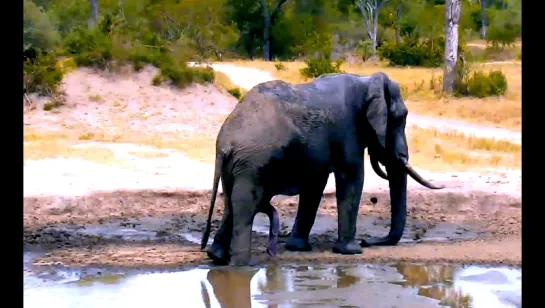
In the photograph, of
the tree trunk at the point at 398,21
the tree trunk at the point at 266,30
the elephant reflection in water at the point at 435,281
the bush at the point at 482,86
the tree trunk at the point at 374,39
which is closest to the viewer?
the elephant reflection in water at the point at 435,281

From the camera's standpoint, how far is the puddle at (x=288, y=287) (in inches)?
275

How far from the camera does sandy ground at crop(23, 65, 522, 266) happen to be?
345 inches

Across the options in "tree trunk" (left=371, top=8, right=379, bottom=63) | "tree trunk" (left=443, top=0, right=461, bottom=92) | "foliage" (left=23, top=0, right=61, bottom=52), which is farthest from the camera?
"tree trunk" (left=371, top=8, right=379, bottom=63)

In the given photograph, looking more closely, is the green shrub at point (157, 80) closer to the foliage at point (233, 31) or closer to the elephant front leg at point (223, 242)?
the foliage at point (233, 31)

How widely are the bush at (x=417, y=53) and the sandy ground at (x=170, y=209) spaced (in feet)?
66.1

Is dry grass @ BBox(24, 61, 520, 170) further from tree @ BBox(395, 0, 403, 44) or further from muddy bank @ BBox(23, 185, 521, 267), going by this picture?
tree @ BBox(395, 0, 403, 44)

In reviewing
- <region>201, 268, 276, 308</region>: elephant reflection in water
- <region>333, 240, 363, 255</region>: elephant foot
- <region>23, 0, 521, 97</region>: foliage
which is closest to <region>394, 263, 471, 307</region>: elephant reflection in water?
<region>333, 240, 363, 255</region>: elephant foot

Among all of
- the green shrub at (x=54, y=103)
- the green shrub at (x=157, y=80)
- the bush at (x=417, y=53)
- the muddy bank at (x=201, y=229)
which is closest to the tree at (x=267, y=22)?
the bush at (x=417, y=53)

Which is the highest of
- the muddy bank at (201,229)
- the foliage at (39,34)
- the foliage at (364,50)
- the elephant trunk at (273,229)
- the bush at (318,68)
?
the foliage at (364,50)

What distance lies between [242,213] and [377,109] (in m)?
1.69

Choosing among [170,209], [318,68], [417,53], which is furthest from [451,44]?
[170,209]

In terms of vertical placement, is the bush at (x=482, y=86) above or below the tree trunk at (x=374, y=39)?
below

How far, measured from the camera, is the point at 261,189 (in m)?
8.00

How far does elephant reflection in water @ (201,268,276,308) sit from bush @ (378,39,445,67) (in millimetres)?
28570
